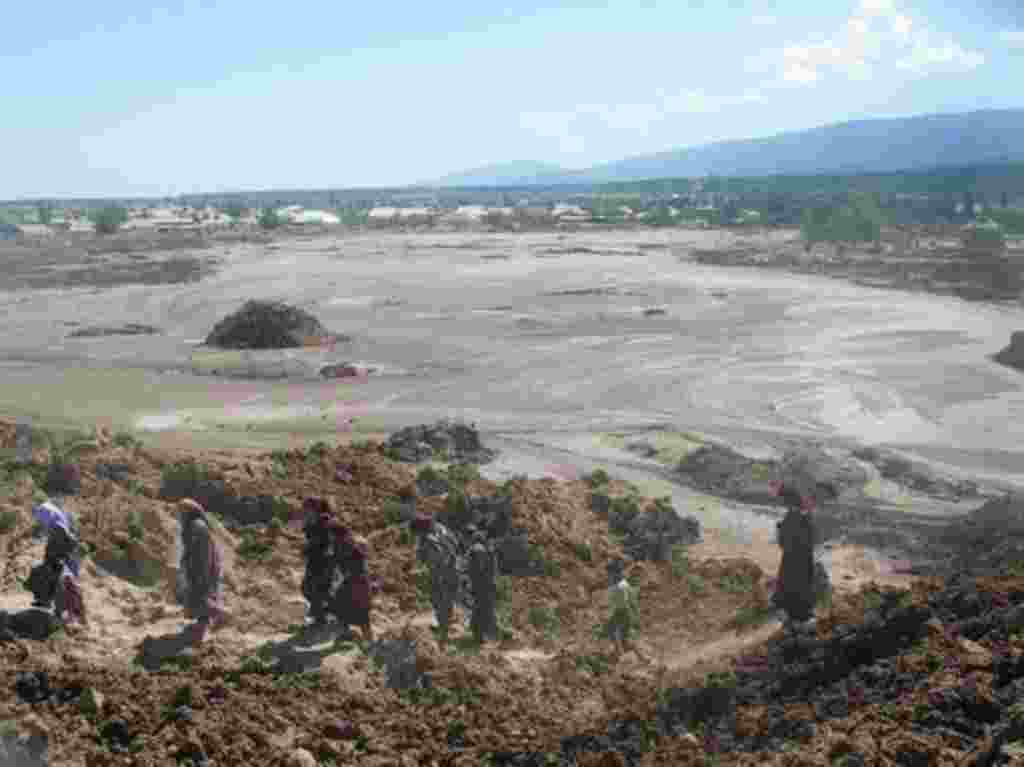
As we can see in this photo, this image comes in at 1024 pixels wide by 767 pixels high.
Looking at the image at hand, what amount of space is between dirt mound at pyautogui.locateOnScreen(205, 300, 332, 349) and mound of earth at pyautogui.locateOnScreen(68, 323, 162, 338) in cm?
413

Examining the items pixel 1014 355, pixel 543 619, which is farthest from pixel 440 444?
pixel 1014 355

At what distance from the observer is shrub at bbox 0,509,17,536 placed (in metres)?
11.4

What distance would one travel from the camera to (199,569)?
961 cm

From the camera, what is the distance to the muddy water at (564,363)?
26344 mm

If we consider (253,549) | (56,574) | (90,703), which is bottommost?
(253,549)

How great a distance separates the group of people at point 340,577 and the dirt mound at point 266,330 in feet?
85.7

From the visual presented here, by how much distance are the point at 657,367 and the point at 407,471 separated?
55.1ft

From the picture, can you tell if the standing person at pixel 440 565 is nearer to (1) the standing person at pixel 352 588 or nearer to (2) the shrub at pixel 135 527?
(1) the standing person at pixel 352 588

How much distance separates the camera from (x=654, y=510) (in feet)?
54.0

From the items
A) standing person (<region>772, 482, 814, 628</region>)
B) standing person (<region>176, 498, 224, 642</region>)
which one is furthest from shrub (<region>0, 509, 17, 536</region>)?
standing person (<region>772, 482, 814, 628</region>)

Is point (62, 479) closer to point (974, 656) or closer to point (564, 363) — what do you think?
point (974, 656)

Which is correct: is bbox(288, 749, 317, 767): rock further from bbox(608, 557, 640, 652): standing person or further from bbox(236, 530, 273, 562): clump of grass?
bbox(236, 530, 273, 562): clump of grass

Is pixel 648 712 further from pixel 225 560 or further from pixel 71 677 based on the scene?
pixel 225 560

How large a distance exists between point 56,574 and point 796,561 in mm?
6650
